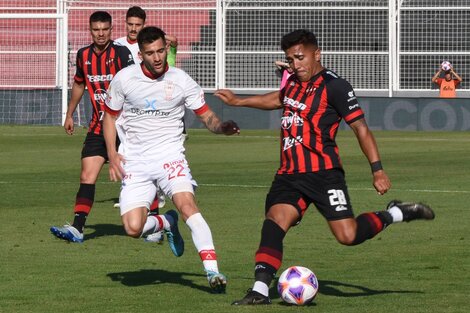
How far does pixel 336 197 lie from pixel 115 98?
207 centimetres

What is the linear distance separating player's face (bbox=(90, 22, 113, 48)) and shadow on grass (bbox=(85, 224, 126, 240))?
1.95 metres

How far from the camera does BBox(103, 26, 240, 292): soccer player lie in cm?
919

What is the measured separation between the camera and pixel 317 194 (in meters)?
8.49

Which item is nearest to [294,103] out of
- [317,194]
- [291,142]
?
[291,142]

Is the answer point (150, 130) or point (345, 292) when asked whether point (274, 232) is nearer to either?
point (345, 292)

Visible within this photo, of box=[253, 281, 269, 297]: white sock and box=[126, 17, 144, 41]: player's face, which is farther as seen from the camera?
box=[126, 17, 144, 41]: player's face

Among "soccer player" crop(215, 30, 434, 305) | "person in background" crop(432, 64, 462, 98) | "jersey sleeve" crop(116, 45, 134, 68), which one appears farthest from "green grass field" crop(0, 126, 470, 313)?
"person in background" crop(432, 64, 462, 98)

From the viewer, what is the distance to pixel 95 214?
1441 cm

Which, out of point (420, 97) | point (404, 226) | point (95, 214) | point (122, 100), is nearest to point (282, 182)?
point (122, 100)

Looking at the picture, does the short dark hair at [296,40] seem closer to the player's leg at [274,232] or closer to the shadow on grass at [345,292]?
the player's leg at [274,232]

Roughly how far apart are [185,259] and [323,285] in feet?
6.30

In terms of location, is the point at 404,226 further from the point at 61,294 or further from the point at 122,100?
the point at 61,294

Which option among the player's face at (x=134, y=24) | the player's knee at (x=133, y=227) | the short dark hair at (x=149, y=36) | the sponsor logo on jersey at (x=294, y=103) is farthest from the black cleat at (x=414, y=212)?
the player's face at (x=134, y=24)

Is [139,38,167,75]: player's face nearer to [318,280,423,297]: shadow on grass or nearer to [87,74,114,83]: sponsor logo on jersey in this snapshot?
[318,280,423,297]: shadow on grass
